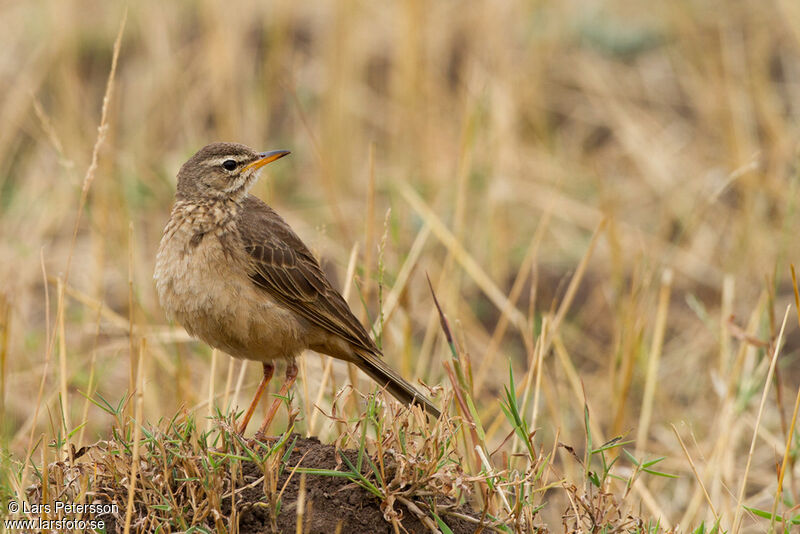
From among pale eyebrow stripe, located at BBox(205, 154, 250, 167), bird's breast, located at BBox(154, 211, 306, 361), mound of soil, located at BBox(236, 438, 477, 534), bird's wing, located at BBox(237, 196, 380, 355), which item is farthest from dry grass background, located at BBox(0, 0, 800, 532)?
mound of soil, located at BBox(236, 438, 477, 534)

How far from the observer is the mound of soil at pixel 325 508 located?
3641 mm

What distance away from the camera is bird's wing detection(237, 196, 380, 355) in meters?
4.80

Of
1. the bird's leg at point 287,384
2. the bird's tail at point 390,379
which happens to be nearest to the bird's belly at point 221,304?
the bird's leg at point 287,384

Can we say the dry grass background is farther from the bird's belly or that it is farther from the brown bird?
the bird's belly

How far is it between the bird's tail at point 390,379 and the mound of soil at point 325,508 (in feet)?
2.47

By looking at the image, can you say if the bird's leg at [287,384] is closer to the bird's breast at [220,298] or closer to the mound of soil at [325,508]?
the bird's breast at [220,298]

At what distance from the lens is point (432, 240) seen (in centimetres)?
902

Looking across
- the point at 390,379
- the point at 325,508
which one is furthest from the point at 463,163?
the point at 325,508

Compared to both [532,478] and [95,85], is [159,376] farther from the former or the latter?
[95,85]

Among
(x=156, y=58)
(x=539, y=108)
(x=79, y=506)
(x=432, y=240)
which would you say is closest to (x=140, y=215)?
(x=156, y=58)

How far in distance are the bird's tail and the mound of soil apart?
29.6 inches

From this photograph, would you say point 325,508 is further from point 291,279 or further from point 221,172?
point 221,172

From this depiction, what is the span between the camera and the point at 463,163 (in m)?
6.50

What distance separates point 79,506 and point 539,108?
27.9ft
